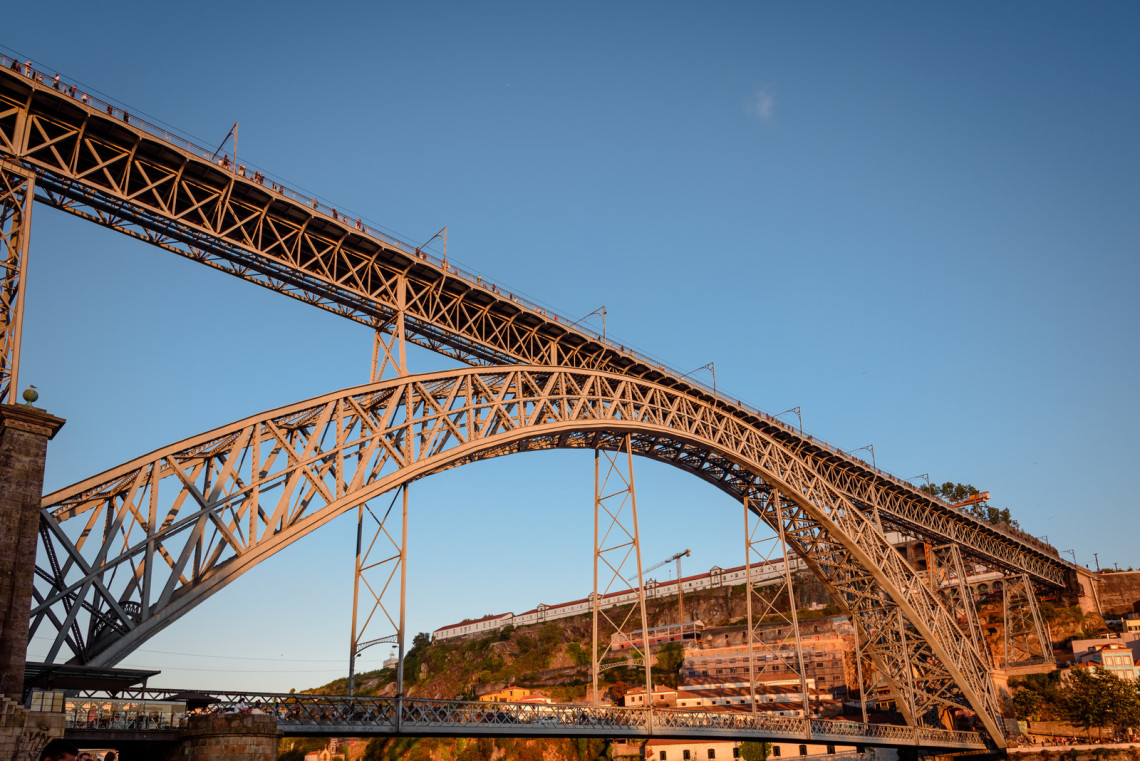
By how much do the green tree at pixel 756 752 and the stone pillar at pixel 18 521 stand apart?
171 feet

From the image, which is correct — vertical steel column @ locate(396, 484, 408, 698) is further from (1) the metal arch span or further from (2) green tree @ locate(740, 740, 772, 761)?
(2) green tree @ locate(740, 740, 772, 761)

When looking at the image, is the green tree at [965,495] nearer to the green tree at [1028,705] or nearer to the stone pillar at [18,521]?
the green tree at [1028,705]

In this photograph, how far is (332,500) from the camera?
20.5 metres

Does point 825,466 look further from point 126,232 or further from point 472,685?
point 472,685

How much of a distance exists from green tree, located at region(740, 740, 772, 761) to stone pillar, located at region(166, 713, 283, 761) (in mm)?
48125

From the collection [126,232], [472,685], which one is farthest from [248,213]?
[472,685]

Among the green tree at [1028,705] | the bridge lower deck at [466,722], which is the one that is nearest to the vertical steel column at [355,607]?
the bridge lower deck at [466,722]

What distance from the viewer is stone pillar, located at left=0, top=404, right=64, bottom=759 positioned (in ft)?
47.4

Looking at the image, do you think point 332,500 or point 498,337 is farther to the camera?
point 498,337

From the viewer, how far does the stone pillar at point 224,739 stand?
1659 cm

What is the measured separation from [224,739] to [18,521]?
524 centimetres

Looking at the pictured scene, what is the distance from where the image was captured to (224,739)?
16656 millimetres

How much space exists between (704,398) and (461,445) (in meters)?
14.4

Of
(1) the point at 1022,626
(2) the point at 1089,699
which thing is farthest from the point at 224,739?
(1) the point at 1022,626
